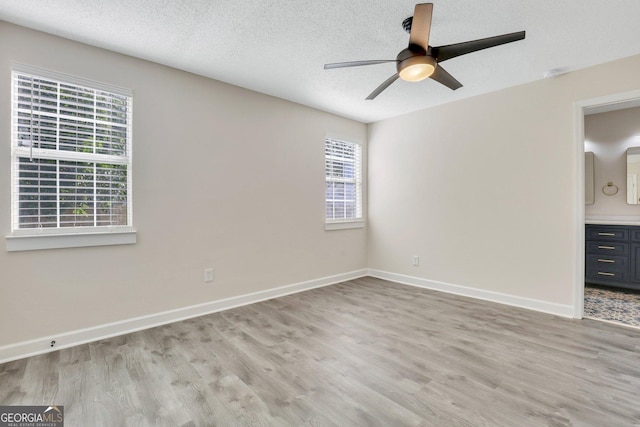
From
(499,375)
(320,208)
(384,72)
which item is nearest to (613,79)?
(384,72)

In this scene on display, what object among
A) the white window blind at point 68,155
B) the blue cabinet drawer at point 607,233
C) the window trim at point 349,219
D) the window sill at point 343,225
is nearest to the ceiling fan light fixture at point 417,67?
the window trim at point 349,219

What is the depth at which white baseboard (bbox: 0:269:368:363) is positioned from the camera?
2.34 m

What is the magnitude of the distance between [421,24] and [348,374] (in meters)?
2.34

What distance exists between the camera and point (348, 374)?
2.10 meters

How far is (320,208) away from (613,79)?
3443 millimetres

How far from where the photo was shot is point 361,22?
2295 mm

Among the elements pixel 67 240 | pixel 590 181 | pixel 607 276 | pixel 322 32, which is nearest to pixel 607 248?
pixel 607 276

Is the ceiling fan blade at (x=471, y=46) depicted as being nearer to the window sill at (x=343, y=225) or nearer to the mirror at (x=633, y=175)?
the window sill at (x=343, y=225)

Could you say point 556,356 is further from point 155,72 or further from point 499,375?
point 155,72

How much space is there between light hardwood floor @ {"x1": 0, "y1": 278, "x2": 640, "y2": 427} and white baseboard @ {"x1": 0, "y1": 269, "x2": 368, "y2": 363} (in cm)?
11

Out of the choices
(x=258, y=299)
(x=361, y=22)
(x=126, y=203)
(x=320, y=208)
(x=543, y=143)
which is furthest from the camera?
(x=320, y=208)

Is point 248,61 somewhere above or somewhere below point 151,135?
above

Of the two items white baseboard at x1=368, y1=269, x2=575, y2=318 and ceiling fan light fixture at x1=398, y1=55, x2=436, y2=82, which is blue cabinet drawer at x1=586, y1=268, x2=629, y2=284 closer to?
white baseboard at x1=368, y1=269, x2=575, y2=318

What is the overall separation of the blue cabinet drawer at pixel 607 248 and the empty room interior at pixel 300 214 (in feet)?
0.11
